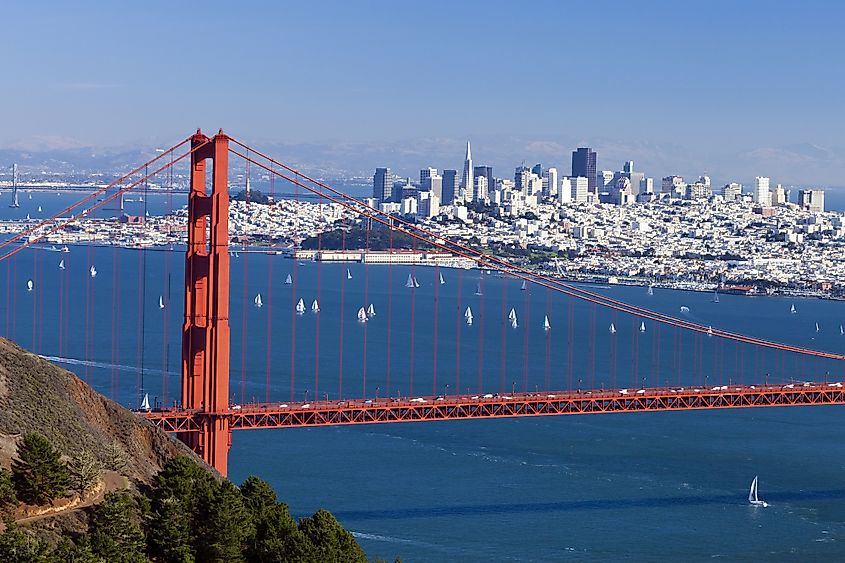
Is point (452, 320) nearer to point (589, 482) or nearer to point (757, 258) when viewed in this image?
point (589, 482)

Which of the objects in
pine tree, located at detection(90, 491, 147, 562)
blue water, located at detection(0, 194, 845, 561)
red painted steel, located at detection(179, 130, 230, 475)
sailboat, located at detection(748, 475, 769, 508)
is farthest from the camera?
sailboat, located at detection(748, 475, 769, 508)

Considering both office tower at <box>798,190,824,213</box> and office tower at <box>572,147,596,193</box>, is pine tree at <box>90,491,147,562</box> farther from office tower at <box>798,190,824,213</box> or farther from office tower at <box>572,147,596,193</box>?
office tower at <box>572,147,596,193</box>

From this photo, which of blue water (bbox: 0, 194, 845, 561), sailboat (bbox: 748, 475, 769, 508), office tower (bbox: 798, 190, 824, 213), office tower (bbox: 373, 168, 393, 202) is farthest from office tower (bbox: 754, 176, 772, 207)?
sailboat (bbox: 748, 475, 769, 508)

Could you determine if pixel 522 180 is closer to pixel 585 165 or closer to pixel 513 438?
pixel 585 165

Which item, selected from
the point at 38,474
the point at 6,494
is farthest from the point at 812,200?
the point at 6,494

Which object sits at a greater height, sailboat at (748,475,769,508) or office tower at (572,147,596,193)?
office tower at (572,147,596,193)

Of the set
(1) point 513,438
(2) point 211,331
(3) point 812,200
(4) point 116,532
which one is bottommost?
(1) point 513,438
